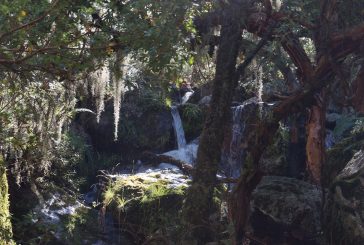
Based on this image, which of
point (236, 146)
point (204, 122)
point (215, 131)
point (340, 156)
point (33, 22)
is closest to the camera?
point (33, 22)

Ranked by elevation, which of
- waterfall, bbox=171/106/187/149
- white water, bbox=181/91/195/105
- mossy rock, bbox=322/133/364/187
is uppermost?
white water, bbox=181/91/195/105

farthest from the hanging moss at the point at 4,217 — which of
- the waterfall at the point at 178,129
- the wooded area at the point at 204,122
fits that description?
the waterfall at the point at 178,129

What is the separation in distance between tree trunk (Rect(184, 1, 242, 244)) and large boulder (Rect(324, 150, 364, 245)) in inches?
67.3

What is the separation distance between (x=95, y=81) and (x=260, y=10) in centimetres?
510

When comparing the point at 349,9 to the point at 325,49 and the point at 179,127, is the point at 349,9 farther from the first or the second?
the point at 179,127

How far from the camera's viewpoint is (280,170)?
29.7 ft

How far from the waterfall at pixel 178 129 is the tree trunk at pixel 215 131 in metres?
7.39

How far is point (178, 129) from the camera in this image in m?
12.5

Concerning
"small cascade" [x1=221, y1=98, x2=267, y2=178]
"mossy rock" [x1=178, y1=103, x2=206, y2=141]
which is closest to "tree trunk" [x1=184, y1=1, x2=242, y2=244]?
"small cascade" [x1=221, y1=98, x2=267, y2=178]

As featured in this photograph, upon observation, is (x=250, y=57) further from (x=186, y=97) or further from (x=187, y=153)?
(x=186, y=97)

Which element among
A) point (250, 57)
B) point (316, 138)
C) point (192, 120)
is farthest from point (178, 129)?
point (250, 57)

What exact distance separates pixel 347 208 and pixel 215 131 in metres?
1.94

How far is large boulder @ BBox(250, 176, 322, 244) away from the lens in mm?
6316

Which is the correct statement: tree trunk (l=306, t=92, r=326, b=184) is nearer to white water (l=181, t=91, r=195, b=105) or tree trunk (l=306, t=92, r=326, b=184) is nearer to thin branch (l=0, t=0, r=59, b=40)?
thin branch (l=0, t=0, r=59, b=40)
